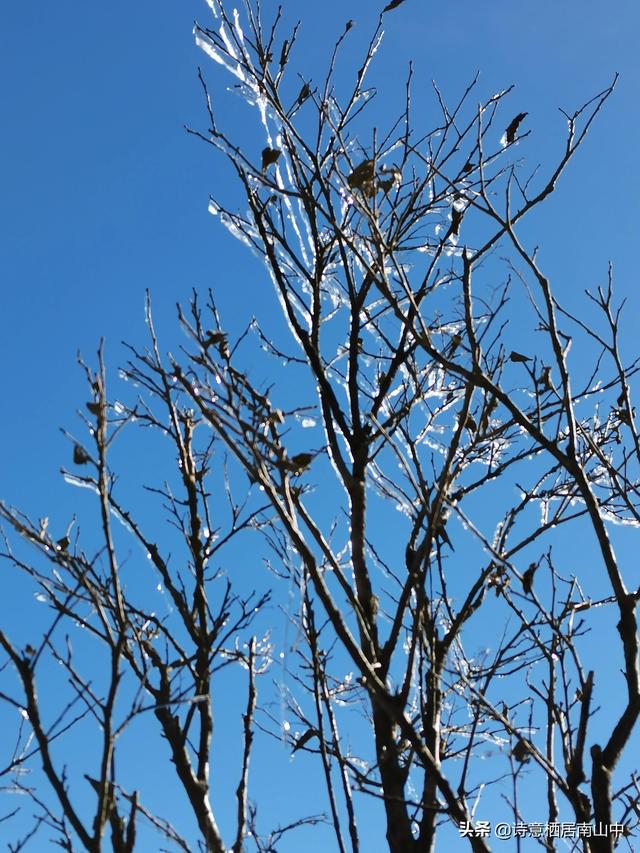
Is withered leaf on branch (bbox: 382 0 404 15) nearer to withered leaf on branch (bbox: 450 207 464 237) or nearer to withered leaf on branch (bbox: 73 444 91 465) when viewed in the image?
withered leaf on branch (bbox: 450 207 464 237)

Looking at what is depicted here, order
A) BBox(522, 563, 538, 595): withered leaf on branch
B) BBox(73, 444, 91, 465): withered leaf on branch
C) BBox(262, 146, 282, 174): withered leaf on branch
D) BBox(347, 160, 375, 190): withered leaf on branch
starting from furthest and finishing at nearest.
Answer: BBox(262, 146, 282, 174): withered leaf on branch → BBox(347, 160, 375, 190): withered leaf on branch → BBox(73, 444, 91, 465): withered leaf on branch → BBox(522, 563, 538, 595): withered leaf on branch

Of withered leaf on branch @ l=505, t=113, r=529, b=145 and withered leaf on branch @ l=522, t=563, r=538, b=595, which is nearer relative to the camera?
withered leaf on branch @ l=522, t=563, r=538, b=595

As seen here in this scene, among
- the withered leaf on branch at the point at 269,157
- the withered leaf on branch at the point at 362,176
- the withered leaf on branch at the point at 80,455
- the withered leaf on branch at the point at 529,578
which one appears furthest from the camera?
the withered leaf on branch at the point at 269,157

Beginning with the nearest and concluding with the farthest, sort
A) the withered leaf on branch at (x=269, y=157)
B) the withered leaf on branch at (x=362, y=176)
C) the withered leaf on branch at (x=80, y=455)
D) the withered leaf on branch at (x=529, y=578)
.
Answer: the withered leaf on branch at (x=529, y=578) → the withered leaf on branch at (x=80, y=455) → the withered leaf on branch at (x=362, y=176) → the withered leaf on branch at (x=269, y=157)

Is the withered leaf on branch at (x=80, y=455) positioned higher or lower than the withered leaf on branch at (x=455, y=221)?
lower

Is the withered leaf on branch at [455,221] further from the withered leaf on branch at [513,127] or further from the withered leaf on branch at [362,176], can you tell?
the withered leaf on branch at [362,176]

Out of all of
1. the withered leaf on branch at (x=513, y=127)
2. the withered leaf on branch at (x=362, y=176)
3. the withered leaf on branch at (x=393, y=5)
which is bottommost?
the withered leaf on branch at (x=362, y=176)

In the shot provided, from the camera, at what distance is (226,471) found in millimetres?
3867

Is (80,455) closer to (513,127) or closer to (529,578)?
(529,578)

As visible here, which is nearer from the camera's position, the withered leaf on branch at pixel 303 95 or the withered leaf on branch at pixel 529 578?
the withered leaf on branch at pixel 529 578

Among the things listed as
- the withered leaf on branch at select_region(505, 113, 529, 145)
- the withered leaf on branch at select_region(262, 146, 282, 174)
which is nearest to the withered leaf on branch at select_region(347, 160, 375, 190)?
the withered leaf on branch at select_region(262, 146, 282, 174)

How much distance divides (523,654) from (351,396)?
4.15ft

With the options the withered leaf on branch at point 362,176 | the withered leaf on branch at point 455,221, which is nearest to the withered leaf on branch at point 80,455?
the withered leaf on branch at point 362,176

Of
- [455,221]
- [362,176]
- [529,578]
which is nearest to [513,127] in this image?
[455,221]
